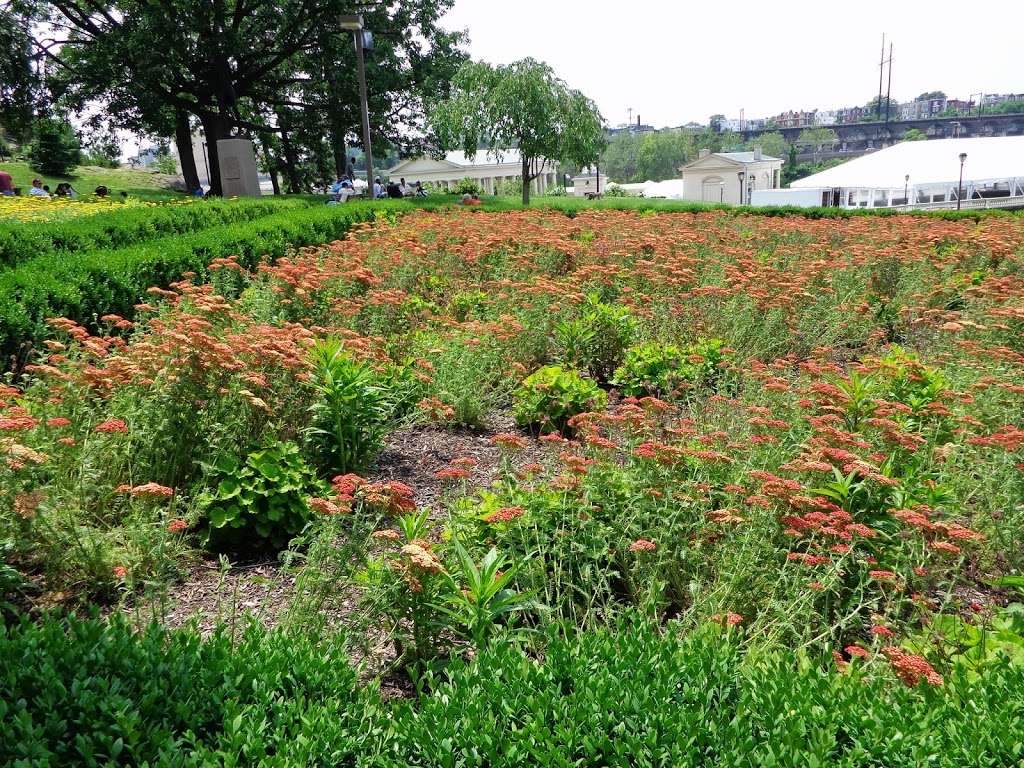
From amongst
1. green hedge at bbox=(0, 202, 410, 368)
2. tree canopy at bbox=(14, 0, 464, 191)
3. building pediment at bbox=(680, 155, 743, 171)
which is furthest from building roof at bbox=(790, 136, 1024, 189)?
green hedge at bbox=(0, 202, 410, 368)

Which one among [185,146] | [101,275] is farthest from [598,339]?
[185,146]

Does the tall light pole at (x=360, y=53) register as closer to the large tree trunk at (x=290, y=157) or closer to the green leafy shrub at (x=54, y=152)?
the large tree trunk at (x=290, y=157)

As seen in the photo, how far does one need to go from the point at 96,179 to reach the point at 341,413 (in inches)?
1418

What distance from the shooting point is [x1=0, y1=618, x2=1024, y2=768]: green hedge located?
1.77 meters

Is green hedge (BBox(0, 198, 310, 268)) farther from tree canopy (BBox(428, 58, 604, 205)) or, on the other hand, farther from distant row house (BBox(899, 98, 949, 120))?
distant row house (BBox(899, 98, 949, 120))

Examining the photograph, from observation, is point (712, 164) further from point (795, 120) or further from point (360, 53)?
point (795, 120)

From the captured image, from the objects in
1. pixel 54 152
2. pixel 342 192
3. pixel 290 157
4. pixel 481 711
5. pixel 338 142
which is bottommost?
pixel 481 711

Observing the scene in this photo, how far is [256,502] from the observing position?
11.9ft

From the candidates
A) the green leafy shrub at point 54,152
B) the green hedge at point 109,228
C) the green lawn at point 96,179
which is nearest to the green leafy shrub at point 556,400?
the green hedge at point 109,228

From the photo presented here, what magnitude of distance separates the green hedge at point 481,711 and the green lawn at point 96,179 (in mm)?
26827

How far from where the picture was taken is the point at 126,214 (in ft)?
35.7

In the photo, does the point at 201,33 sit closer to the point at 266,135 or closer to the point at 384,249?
the point at 266,135

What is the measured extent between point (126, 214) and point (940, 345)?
34.5 feet

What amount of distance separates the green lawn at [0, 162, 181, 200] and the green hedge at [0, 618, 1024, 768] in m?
26.8
